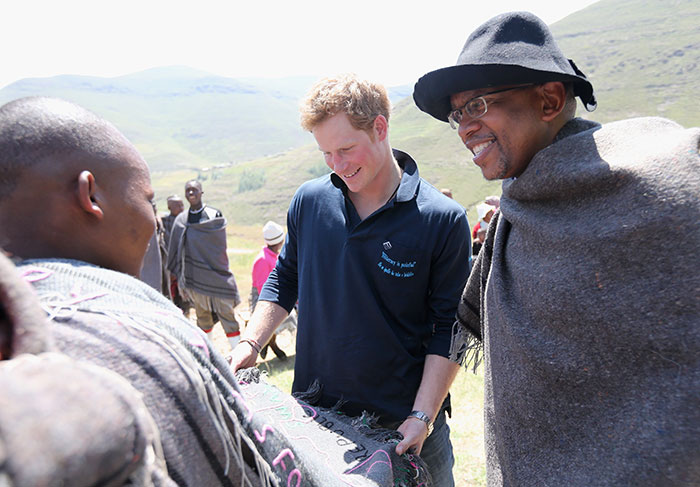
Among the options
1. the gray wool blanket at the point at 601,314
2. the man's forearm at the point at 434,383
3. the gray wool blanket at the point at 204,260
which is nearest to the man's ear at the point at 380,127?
the gray wool blanket at the point at 601,314

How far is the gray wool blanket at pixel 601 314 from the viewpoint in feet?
4.22

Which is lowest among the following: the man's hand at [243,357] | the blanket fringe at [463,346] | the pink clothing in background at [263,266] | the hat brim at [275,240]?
the pink clothing in background at [263,266]

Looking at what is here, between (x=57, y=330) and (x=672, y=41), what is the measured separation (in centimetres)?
11243

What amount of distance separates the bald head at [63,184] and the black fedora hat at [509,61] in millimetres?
1233

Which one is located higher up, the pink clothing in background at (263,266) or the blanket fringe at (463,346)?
the blanket fringe at (463,346)

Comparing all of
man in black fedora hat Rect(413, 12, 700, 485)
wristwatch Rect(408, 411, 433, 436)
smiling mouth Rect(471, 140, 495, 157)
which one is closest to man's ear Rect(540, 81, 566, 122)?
man in black fedora hat Rect(413, 12, 700, 485)

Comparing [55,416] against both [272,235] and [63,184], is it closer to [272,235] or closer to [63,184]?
[63,184]

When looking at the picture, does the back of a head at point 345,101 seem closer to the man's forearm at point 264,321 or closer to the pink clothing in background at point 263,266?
the man's forearm at point 264,321

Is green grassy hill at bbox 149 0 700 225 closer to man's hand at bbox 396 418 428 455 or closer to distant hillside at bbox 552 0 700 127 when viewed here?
distant hillside at bbox 552 0 700 127

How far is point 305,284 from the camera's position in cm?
229

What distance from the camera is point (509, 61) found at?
1.65m

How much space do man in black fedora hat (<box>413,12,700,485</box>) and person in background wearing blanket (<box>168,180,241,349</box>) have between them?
18.9ft

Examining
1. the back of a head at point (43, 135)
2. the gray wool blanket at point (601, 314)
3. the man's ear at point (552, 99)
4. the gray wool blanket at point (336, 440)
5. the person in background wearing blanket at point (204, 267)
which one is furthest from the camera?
the person in background wearing blanket at point (204, 267)

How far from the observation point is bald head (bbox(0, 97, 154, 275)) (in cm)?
99
